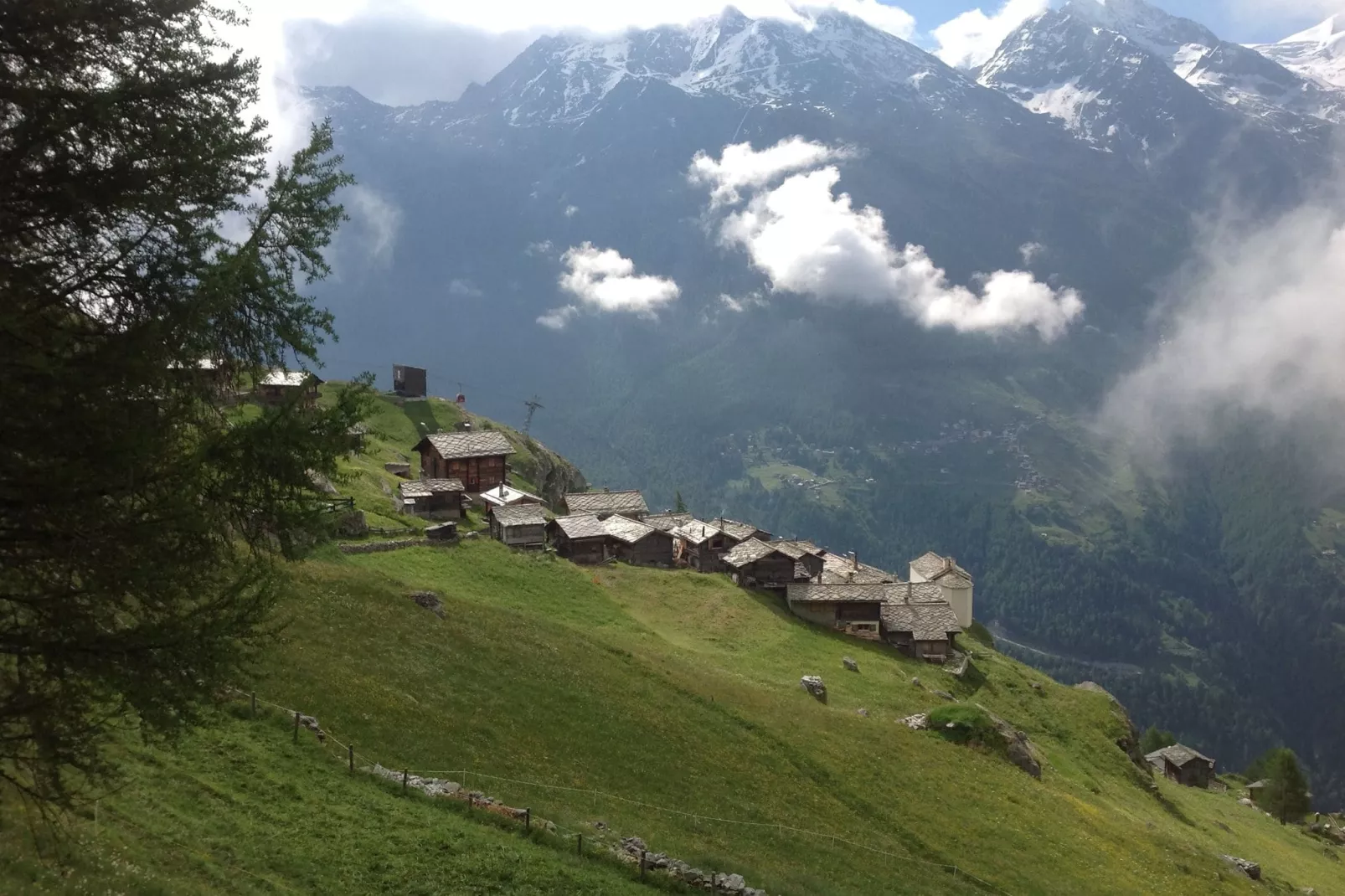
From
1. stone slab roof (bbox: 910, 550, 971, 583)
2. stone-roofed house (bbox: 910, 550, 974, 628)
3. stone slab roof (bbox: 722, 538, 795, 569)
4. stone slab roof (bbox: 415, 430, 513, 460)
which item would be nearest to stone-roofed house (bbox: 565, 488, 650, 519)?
stone slab roof (bbox: 415, 430, 513, 460)

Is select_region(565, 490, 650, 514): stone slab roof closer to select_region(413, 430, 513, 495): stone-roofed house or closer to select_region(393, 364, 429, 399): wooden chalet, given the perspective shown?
select_region(413, 430, 513, 495): stone-roofed house

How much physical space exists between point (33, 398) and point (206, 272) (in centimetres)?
304

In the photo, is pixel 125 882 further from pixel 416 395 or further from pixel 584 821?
pixel 416 395

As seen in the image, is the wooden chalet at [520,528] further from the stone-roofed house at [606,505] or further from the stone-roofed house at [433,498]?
the stone-roofed house at [606,505]

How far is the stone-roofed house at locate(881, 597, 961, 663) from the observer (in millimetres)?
83625

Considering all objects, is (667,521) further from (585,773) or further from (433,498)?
(585,773)

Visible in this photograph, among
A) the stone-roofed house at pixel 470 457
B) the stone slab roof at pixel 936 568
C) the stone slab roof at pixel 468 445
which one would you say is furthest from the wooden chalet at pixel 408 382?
the stone slab roof at pixel 936 568

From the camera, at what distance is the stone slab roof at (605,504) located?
101m

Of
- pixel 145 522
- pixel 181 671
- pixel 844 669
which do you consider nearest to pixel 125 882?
pixel 181 671

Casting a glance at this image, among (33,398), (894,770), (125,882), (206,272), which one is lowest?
(894,770)

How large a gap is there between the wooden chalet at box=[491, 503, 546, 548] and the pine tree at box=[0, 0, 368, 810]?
67.9 meters

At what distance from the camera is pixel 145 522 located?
1252 centimetres

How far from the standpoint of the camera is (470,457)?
329 ft

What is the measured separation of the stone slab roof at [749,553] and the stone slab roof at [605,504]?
1421cm
